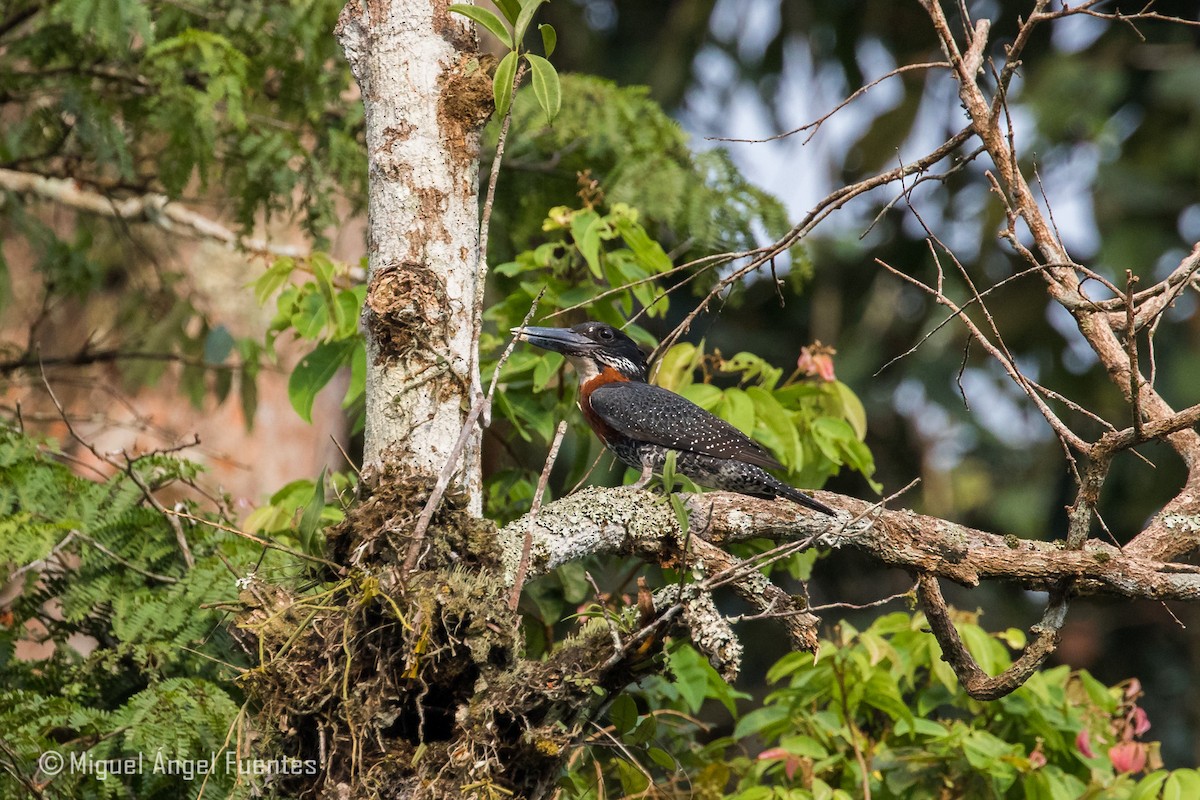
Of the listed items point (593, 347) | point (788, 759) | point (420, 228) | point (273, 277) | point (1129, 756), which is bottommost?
point (1129, 756)

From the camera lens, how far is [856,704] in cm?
382

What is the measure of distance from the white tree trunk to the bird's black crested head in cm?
104

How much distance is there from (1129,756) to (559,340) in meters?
2.25

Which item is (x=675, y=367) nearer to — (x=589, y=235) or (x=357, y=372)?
(x=589, y=235)

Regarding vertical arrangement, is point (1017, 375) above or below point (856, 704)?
above

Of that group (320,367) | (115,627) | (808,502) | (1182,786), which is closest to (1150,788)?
(1182,786)

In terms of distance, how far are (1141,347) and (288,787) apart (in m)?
7.39

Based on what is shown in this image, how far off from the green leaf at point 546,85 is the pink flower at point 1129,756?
2730 mm

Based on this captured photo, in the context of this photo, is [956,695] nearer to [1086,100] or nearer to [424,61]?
[424,61]

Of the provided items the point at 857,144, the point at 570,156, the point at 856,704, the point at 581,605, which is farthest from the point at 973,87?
the point at 857,144

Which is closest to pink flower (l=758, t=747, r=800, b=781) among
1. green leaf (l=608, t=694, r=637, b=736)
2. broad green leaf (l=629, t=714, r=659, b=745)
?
broad green leaf (l=629, t=714, r=659, b=745)

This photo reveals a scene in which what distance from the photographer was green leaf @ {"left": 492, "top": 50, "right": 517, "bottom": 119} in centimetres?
259

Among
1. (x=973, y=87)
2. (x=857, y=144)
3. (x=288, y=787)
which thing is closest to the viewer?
(x=288, y=787)

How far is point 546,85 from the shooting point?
2.66m
